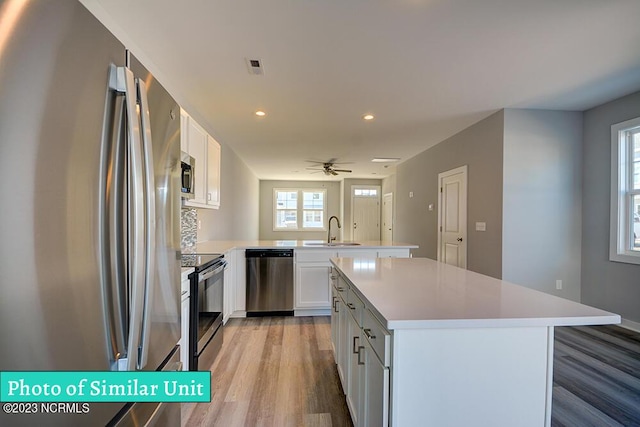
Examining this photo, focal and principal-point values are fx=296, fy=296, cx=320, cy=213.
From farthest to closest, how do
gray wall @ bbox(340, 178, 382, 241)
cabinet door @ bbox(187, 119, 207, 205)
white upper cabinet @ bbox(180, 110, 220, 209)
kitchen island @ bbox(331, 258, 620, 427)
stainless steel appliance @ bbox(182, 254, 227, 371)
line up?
gray wall @ bbox(340, 178, 382, 241) < cabinet door @ bbox(187, 119, 207, 205) < white upper cabinet @ bbox(180, 110, 220, 209) < stainless steel appliance @ bbox(182, 254, 227, 371) < kitchen island @ bbox(331, 258, 620, 427)

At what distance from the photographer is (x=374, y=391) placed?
48.1 inches

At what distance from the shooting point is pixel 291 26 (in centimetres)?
203

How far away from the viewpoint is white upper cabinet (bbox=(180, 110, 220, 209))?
2398 millimetres

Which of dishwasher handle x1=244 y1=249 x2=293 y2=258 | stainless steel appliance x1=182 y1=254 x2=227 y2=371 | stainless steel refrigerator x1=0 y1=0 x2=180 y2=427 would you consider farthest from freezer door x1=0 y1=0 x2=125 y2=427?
dishwasher handle x1=244 y1=249 x2=293 y2=258

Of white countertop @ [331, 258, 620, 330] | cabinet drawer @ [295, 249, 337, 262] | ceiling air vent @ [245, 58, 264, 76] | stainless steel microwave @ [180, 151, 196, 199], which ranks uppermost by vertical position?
ceiling air vent @ [245, 58, 264, 76]

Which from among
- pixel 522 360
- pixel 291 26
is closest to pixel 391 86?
pixel 291 26

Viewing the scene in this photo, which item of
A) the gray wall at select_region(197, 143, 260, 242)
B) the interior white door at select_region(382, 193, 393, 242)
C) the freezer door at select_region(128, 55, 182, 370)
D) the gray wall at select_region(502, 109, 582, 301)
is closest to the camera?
the freezer door at select_region(128, 55, 182, 370)

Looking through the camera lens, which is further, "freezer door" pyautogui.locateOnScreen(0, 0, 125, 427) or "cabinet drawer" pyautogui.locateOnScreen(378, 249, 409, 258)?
"cabinet drawer" pyautogui.locateOnScreen(378, 249, 409, 258)

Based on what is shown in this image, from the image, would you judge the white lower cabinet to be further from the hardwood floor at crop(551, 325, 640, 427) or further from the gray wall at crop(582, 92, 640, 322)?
the gray wall at crop(582, 92, 640, 322)

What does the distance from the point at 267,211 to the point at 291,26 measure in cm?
834

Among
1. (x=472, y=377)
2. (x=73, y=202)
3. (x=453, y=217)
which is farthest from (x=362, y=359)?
(x=453, y=217)

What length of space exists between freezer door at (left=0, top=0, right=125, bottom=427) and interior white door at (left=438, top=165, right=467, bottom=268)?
4.60m

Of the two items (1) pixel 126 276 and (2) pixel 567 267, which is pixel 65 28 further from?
(2) pixel 567 267

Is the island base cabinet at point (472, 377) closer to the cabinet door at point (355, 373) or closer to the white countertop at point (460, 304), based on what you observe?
the white countertop at point (460, 304)
